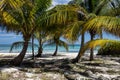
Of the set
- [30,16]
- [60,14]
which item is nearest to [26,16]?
[30,16]

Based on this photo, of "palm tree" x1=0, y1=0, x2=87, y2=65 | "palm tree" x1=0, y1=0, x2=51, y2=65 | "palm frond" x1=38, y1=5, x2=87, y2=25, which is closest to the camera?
"palm frond" x1=38, y1=5, x2=87, y2=25

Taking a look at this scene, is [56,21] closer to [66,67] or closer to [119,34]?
[66,67]

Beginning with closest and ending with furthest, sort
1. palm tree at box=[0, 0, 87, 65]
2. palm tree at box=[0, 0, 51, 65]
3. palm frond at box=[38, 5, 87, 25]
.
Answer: palm frond at box=[38, 5, 87, 25]
palm tree at box=[0, 0, 87, 65]
palm tree at box=[0, 0, 51, 65]

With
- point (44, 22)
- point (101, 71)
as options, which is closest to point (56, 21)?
point (44, 22)

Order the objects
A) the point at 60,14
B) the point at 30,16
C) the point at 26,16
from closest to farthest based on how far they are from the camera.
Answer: the point at 60,14, the point at 30,16, the point at 26,16

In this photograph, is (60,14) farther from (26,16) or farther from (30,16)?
(26,16)

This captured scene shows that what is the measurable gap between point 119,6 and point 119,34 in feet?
18.4

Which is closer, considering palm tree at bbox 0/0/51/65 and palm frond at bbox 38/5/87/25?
palm frond at bbox 38/5/87/25

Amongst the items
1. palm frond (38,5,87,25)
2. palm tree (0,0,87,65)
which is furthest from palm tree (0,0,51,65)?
palm frond (38,5,87,25)

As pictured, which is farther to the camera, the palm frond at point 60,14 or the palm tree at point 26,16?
the palm tree at point 26,16

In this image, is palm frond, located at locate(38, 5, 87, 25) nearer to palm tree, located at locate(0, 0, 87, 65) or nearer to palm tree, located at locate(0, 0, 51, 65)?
palm tree, located at locate(0, 0, 87, 65)

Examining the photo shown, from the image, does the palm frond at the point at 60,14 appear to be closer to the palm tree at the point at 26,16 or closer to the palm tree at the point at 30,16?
the palm tree at the point at 30,16

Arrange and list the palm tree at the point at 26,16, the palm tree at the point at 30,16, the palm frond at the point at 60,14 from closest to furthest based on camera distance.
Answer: the palm frond at the point at 60,14
the palm tree at the point at 30,16
the palm tree at the point at 26,16

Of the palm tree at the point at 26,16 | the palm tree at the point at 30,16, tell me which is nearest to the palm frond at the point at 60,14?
the palm tree at the point at 30,16
